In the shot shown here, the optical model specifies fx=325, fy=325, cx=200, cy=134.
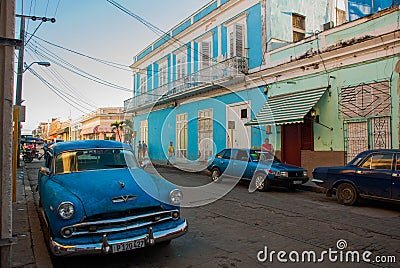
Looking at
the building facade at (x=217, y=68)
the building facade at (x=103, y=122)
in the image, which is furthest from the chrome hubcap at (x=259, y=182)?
the building facade at (x=103, y=122)

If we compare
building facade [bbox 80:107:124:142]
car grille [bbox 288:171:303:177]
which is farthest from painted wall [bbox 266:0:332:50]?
building facade [bbox 80:107:124:142]

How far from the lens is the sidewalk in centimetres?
418

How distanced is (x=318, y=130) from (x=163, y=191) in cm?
1082

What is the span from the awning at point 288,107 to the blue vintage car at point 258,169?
2.63 m

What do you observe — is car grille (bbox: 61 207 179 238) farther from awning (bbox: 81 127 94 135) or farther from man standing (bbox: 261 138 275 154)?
awning (bbox: 81 127 94 135)

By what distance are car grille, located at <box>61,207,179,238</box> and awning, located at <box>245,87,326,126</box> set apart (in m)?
10.0

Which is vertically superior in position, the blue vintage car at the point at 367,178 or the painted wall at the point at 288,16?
the painted wall at the point at 288,16

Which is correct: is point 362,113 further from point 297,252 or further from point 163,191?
point 163,191

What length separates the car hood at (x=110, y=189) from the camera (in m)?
4.12

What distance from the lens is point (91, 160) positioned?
5652mm

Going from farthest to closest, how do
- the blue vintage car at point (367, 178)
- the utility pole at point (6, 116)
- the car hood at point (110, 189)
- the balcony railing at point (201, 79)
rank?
1. the balcony railing at point (201, 79)
2. the blue vintage car at point (367, 178)
3. the car hood at point (110, 189)
4. the utility pole at point (6, 116)

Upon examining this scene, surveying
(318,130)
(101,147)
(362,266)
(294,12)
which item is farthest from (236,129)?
(362,266)

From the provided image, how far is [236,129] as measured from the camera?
18578mm

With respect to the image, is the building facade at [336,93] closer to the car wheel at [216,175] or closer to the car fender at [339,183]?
the car wheel at [216,175]
